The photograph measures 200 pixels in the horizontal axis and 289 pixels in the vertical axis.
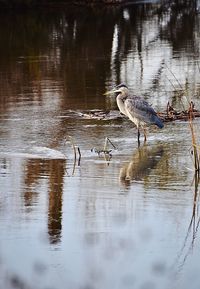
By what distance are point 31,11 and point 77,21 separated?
698 centimetres

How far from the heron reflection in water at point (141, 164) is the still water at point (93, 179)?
14 millimetres

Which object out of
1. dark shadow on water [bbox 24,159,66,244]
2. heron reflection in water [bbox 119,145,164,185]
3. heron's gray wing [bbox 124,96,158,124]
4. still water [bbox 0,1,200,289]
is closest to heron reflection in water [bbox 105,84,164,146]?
heron's gray wing [bbox 124,96,158,124]

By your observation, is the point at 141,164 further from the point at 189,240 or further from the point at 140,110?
the point at 189,240

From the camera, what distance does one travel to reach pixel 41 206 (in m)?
11.1

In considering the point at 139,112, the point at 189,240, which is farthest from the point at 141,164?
the point at 189,240

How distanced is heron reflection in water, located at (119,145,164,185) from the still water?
1cm

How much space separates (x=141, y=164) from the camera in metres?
13.2

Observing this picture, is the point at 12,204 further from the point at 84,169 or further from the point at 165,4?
the point at 165,4

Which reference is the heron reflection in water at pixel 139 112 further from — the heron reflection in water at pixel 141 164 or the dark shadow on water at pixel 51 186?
the dark shadow on water at pixel 51 186

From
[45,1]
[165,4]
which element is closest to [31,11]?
[45,1]

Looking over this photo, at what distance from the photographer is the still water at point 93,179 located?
912cm

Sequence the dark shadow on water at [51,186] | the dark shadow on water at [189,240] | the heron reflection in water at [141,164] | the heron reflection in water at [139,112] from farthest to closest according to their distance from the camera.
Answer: the heron reflection in water at [139,112], the heron reflection in water at [141,164], the dark shadow on water at [51,186], the dark shadow on water at [189,240]

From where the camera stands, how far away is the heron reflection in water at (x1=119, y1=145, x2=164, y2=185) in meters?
12.5

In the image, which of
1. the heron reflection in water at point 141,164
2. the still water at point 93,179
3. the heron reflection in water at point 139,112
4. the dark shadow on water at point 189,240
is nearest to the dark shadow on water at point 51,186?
the still water at point 93,179
